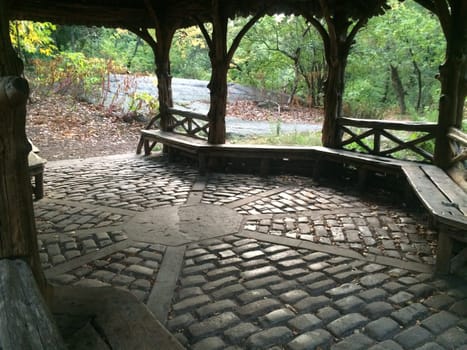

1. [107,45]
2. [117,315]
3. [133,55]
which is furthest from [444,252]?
[133,55]

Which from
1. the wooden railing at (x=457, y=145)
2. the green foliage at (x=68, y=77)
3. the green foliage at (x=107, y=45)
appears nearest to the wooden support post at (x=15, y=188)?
the wooden railing at (x=457, y=145)

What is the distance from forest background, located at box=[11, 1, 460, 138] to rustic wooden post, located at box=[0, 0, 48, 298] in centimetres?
1110

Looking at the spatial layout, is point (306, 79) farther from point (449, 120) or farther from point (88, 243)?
point (88, 243)

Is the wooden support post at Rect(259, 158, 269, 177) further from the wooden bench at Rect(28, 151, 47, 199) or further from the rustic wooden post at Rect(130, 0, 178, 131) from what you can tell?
the wooden bench at Rect(28, 151, 47, 199)

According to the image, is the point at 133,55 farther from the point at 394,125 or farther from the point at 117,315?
the point at 117,315

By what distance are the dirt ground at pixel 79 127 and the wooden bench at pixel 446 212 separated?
796 cm

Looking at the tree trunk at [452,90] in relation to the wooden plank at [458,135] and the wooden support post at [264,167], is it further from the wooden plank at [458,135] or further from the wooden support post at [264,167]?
the wooden support post at [264,167]

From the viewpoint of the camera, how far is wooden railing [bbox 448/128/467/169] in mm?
4913

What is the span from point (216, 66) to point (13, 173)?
5964 mm

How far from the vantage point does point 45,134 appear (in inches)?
464

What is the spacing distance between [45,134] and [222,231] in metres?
9.15

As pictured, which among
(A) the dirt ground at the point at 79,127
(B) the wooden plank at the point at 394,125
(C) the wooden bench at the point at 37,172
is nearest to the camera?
(C) the wooden bench at the point at 37,172

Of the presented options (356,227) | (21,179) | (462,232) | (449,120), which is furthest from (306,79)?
(21,179)

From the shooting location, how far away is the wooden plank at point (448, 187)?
3918 millimetres
